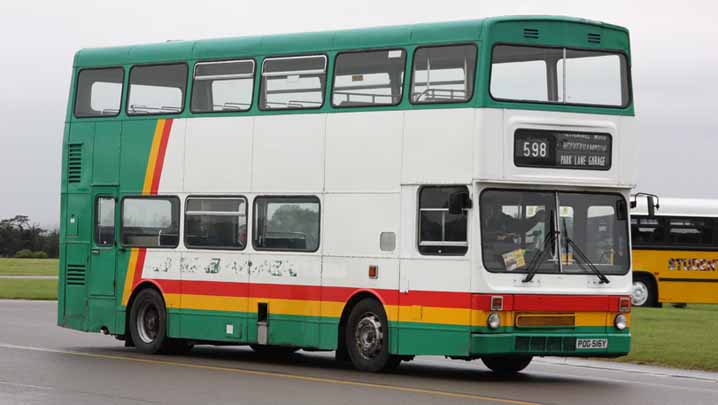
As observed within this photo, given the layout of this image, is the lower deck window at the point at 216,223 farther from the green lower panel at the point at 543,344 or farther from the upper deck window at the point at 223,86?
the green lower panel at the point at 543,344

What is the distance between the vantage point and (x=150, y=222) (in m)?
22.2

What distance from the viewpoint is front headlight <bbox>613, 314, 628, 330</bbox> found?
18531 mm

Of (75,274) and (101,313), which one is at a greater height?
(75,274)

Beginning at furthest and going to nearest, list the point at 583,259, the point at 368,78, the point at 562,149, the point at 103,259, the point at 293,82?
the point at 103,259 < the point at 293,82 < the point at 368,78 < the point at 583,259 < the point at 562,149

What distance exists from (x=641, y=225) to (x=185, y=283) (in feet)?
68.3

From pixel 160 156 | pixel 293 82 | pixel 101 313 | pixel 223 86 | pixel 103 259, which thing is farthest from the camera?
pixel 103 259

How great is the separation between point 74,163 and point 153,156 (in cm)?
184

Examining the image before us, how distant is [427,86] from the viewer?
18.6 metres

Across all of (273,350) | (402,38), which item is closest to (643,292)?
(273,350)

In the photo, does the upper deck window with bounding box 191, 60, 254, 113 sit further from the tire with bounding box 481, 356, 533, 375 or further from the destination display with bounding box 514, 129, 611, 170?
the tire with bounding box 481, 356, 533, 375

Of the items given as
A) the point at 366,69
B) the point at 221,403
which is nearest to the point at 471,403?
the point at 221,403

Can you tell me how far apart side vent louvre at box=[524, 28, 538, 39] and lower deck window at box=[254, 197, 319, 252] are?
3.66 m

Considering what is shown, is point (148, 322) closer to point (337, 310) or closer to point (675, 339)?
point (337, 310)

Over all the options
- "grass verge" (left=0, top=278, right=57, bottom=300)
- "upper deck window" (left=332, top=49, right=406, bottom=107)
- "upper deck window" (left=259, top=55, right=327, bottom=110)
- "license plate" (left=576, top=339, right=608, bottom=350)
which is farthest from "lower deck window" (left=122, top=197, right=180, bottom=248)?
"grass verge" (left=0, top=278, right=57, bottom=300)
